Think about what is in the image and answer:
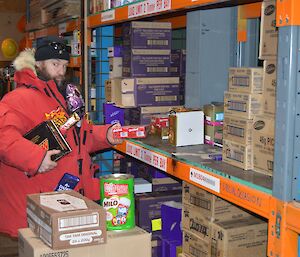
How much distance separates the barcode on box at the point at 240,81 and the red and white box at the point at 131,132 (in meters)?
0.97

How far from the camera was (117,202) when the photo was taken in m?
2.34

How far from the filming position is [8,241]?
4.38 meters

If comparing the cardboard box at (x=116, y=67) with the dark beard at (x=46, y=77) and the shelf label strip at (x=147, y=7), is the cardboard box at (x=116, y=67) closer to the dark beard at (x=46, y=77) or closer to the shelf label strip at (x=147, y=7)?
the dark beard at (x=46, y=77)

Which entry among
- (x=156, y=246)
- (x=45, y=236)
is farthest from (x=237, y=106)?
(x=156, y=246)

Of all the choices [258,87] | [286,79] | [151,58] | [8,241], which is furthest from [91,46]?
[286,79]

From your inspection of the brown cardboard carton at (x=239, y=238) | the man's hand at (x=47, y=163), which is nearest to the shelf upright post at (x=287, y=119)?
the brown cardboard carton at (x=239, y=238)

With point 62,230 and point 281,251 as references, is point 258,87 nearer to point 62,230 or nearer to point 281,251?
point 281,251

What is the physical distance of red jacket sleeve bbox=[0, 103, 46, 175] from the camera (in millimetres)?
2852

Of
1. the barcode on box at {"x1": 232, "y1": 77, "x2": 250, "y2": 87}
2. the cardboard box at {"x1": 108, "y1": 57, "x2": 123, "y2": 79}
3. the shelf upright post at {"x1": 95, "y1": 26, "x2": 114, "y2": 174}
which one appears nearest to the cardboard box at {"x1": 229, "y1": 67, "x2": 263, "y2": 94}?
the barcode on box at {"x1": 232, "y1": 77, "x2": 250, "y2": 87}

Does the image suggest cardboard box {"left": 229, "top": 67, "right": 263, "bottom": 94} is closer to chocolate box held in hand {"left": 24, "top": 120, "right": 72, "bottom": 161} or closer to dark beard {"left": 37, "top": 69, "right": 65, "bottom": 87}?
chocolate box held in hand {"left": 24, "top": 120, "right": 72, "bottom": 161}

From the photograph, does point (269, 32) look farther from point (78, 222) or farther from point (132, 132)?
point (132, 132)

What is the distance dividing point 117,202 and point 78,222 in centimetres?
28

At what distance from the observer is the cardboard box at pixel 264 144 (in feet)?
6.47

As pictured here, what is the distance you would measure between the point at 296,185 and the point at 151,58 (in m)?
1.90
